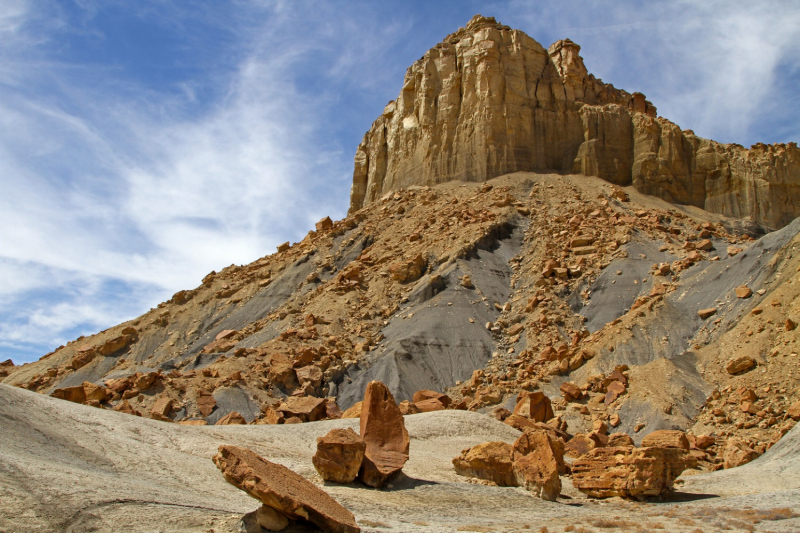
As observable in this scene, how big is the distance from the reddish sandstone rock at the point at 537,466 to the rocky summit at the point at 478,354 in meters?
0.07

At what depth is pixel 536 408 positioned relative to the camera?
80.0ft

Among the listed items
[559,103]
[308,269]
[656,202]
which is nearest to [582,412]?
[308,269]

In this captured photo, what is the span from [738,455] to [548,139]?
3979 centimetres

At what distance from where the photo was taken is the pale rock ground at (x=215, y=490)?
8.43 m

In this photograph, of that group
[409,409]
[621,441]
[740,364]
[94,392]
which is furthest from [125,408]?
[740,364]

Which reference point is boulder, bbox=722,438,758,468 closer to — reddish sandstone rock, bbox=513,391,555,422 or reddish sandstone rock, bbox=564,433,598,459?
reddish sandstone rock, bbox=564,433,598,459

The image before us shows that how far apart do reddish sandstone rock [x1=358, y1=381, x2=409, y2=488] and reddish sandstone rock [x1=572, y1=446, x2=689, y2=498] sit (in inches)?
163

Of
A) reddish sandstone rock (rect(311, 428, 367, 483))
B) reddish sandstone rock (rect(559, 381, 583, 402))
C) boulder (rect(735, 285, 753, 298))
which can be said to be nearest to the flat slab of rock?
reddish sandstone rock (rect(311, 428, 367, 483))

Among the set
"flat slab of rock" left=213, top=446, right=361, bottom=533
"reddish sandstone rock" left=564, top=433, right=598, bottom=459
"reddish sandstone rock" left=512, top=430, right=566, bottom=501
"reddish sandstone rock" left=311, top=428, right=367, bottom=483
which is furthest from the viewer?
"reddish sandstone rock" left=564, top=433, right=598, bottom=459

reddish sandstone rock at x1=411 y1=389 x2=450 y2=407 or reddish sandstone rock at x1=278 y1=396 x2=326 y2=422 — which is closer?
reddish sandstone rock at x1=278 y1=396 x2=326 y2=422

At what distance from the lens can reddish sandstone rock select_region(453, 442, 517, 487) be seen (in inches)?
613

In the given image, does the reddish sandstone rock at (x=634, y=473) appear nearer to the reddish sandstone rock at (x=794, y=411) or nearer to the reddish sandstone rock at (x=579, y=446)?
the reddish sandstone rock at (x=579, y=446)

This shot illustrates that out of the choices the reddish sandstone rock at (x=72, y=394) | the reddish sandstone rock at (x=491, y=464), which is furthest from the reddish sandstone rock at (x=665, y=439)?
the reddish sandstone rock at (x=72, y=394)

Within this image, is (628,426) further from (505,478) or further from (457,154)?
(457,154)
